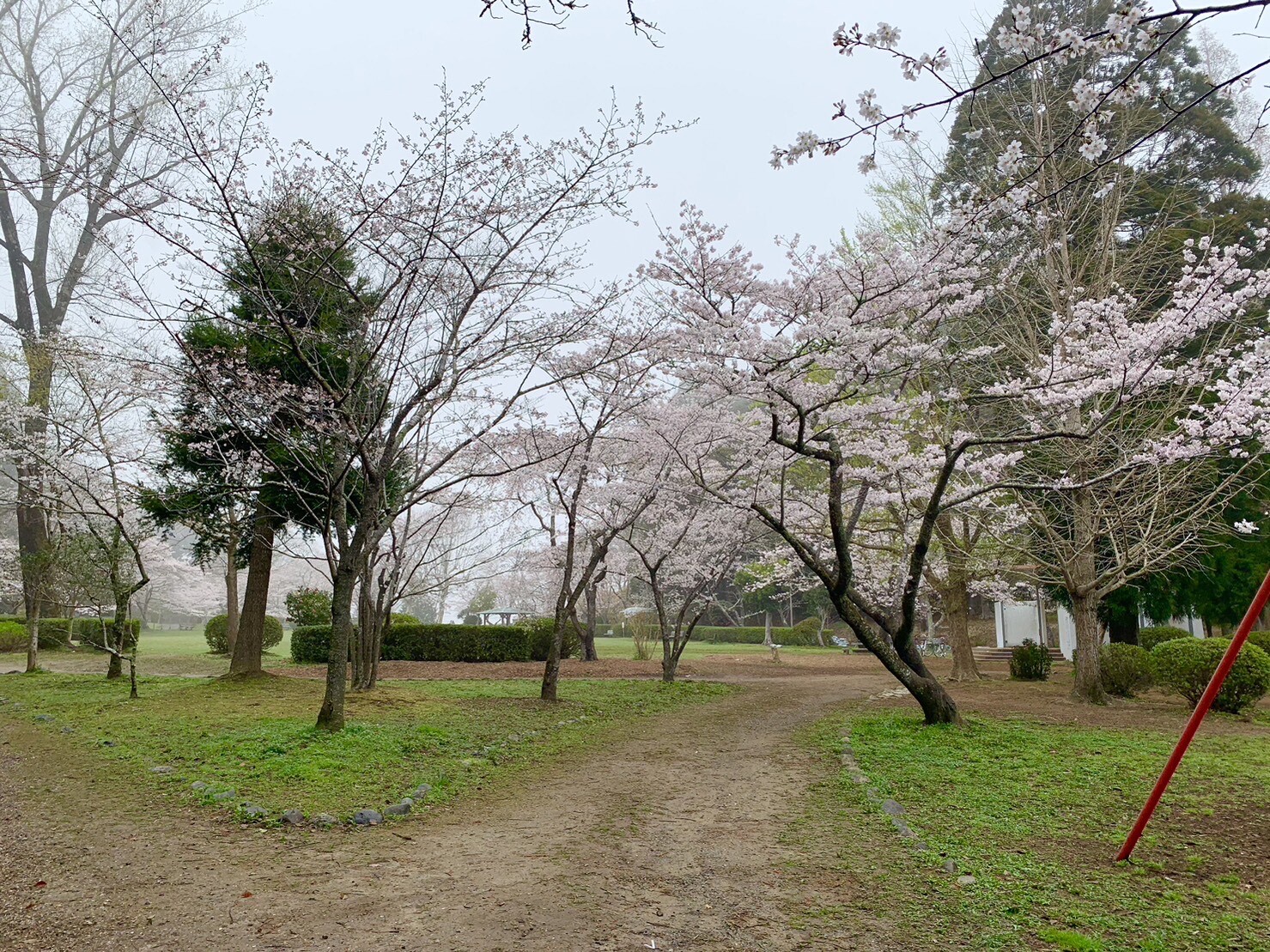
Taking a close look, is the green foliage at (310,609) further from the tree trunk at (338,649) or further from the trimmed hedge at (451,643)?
the tree trunk at (338,649)

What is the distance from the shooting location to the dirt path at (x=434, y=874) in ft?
9.85

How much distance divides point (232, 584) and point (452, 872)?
1346cm

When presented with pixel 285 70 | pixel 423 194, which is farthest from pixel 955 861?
pixel 285 70

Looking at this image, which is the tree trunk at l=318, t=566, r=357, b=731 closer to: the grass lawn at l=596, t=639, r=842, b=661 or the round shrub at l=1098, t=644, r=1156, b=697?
the round shrub at l=1098, t=644, r=1156, b=697

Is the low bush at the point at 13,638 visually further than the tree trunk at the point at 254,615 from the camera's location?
Yes

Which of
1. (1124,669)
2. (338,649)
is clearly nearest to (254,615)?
(338,649)

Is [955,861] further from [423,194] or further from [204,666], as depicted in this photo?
[204,666]

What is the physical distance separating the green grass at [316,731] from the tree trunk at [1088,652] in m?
5.22

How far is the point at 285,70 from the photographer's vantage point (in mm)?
6559

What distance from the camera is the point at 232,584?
1526 cm

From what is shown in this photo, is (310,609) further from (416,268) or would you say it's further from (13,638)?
(416,268)

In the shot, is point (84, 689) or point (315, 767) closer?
point (315, 767)

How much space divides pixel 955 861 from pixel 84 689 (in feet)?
37.0

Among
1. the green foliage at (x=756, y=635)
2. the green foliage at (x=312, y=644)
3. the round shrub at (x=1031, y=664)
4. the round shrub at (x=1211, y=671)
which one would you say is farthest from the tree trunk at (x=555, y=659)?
the green foliage at (x=756, y=635)
